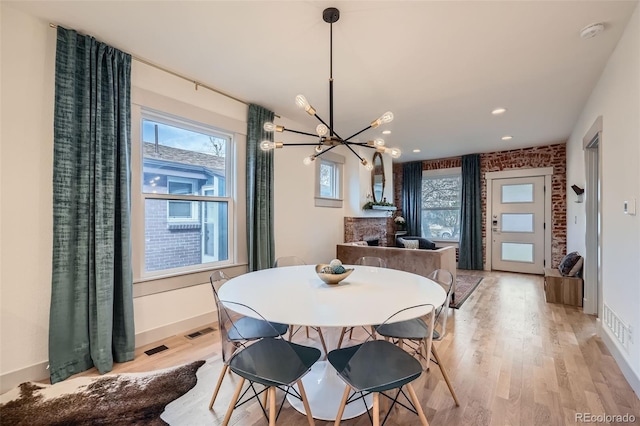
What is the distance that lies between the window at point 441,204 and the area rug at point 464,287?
5.15ft

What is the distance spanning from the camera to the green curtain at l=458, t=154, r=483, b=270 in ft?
20.6

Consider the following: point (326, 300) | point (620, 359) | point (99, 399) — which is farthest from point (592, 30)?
point (99, 399)

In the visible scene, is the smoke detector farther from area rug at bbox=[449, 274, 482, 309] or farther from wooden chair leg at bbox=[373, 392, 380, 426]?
area rug at bbox=[449, 274, 482, 309]

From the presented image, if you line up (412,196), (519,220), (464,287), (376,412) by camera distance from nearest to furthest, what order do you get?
(376,412) → (464,287) → (519,220) → (412,196)

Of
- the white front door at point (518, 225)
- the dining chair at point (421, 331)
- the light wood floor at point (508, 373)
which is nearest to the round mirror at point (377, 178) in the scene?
the white front door at point (518, 225)

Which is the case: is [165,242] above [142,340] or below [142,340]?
above

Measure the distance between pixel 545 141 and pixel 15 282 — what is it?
7410 mm

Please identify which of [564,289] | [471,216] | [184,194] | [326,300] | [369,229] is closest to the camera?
[326,300]

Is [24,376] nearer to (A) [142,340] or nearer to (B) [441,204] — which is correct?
(A) [142,340]

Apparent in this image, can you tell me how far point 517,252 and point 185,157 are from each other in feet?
21.5

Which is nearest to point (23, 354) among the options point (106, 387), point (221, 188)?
point (106, 387)

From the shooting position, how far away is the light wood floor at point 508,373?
67.0 inches

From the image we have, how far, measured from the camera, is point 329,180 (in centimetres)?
520

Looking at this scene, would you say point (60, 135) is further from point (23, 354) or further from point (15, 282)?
point (23, 354)
